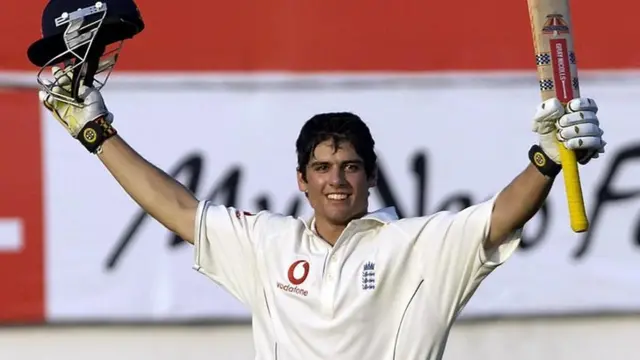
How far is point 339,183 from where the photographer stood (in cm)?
234

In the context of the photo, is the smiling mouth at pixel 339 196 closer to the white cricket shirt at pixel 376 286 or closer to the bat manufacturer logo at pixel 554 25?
the white cricket shirt at pixel 376 286

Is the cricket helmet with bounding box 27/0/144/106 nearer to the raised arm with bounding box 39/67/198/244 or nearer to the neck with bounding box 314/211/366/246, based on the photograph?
the raised arm with bounding box 39/67/198/244

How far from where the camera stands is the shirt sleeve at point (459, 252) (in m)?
2.22

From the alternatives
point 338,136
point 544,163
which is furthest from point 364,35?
point 544,163

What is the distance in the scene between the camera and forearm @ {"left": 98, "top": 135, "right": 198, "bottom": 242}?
2.46 m

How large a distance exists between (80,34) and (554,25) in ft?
3.07

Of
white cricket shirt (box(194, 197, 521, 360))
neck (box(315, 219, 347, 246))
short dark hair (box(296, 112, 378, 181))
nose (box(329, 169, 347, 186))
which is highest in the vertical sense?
short dark hair (box(296, 112, 378, 181))

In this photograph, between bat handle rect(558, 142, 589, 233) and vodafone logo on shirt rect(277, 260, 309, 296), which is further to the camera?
vodafone logo on shirt rect(277, 260, 309, 296)

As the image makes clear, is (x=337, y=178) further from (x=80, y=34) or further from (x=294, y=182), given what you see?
(x=294, y=182)

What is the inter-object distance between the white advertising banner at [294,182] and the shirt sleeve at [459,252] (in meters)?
1.09

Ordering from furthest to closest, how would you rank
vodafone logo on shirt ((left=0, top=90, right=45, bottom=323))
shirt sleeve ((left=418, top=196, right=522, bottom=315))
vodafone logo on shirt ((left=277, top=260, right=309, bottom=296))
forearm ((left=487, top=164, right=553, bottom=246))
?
vodafone logo on shirt ((left=0, top=90, right=45, bottom=323)), vodafone logo on shirt ((left=277, top=260, right=309, bottom=296)), shirt sleeve ((left=418, top=196, right=522, bottom=315)), forearm ((left=487, top=164, right=553, bottom=246))

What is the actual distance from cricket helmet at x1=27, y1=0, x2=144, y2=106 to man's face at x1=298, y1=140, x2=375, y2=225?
0.49 m

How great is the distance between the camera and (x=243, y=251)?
246 cm

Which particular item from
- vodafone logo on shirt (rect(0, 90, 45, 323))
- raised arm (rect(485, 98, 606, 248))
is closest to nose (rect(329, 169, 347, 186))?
raised arm (rect(485, 98, 606, 248))
